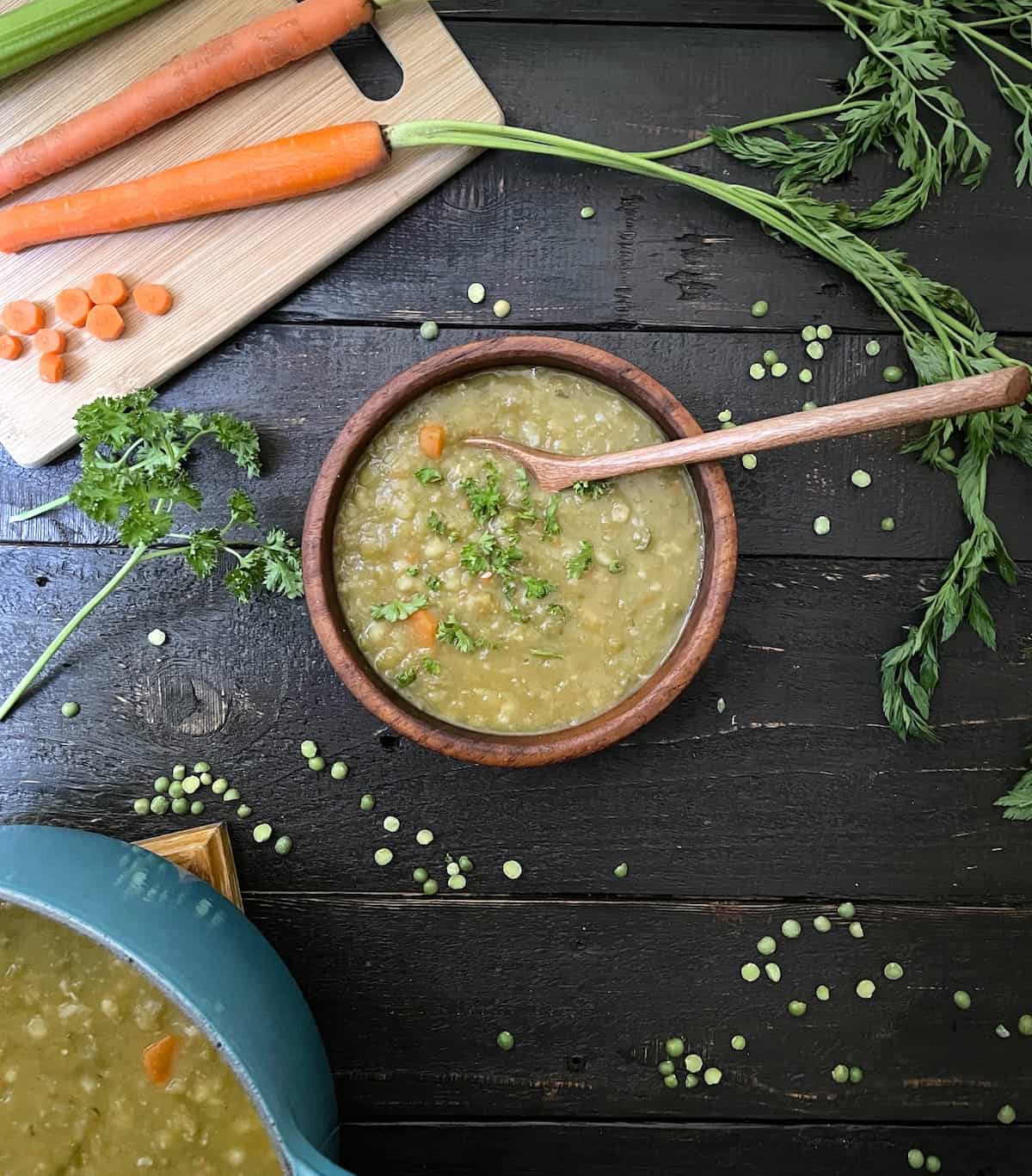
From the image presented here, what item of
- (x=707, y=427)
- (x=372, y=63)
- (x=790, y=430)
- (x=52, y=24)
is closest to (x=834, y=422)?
(x=790, y=430)

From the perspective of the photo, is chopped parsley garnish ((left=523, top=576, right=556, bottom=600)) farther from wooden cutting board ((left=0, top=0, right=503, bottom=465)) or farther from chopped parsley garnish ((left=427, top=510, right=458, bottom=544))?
wooden cutting board ((left=0, top=0, right=503, bottom=465))

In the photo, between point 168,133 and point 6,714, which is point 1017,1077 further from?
point 168,133

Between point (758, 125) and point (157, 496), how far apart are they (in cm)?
145

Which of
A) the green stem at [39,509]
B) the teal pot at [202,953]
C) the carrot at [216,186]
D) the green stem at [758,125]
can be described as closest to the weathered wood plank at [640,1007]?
the teal pot at [202,953]

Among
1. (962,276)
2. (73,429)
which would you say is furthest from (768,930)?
(73,429)

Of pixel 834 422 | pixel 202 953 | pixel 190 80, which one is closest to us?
pixel 202 953

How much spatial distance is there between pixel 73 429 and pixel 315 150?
0.76m

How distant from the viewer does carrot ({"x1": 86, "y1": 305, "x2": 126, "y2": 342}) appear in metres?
2.06

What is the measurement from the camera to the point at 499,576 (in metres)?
1.93

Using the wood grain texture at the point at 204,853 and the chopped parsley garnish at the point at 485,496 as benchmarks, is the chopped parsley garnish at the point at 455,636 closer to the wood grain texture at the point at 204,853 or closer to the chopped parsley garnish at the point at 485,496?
the chopped parsley garnish at the point at 485,496

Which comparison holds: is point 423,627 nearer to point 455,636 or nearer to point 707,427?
point 455,636

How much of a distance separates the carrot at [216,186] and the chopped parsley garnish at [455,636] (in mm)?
941

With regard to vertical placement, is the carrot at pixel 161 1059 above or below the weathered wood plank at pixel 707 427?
below

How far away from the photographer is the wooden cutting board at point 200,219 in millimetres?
2094
